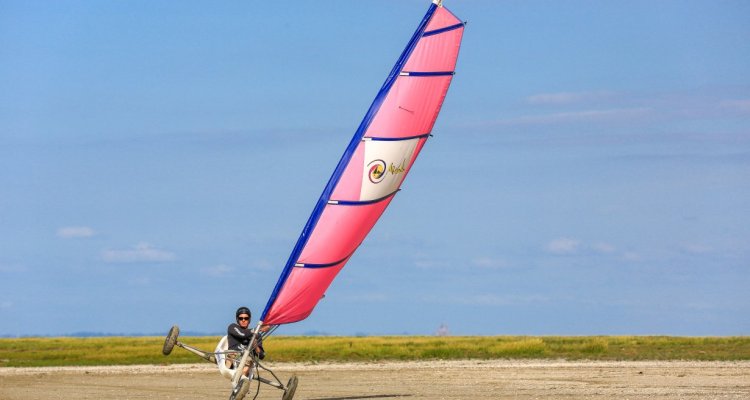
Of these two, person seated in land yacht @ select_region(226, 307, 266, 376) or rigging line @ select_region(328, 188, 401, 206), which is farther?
rigging line @ select_region(328, 188, 401, 206)

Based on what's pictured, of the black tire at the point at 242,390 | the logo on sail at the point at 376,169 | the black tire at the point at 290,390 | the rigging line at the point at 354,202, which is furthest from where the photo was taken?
the logo on sail at the point at 376,169

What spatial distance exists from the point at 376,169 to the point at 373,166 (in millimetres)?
Answer: 73

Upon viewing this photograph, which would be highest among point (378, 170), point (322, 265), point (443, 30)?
point (443, 30)

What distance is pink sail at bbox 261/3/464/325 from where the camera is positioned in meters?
20.0

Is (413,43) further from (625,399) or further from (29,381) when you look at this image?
(29,381)

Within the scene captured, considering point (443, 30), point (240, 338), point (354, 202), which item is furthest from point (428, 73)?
point (240, 338)

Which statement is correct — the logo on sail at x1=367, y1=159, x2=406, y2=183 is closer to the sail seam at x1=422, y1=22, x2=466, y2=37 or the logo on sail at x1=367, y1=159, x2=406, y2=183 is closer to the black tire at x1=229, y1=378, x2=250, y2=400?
the sail seam at x1=422, y1=22, x2=466, y2=37

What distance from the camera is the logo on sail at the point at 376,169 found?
67.2ft

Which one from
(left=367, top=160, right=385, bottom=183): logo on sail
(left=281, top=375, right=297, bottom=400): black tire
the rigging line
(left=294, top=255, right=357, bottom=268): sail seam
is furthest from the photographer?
(left=367, top=160, right=385, bottom=183): logo on sail

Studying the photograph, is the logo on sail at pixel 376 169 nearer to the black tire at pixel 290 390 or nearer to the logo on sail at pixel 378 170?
the logo on sail at pixel 378 170

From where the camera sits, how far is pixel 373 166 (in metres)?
20.5

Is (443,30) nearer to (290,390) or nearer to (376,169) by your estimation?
(376,169)

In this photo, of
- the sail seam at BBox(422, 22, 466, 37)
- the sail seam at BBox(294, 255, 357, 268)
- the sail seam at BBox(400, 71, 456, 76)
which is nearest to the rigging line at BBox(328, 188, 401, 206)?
the sail seam at BBox(294, 255, 357, 268)

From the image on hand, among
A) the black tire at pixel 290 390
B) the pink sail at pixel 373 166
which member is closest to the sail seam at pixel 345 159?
the pink sail at pixel 373 166
